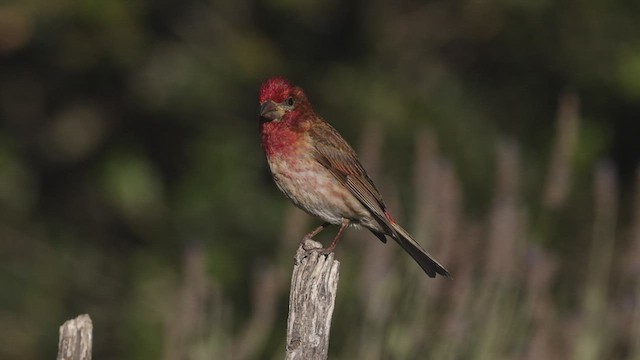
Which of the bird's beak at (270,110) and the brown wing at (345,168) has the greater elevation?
the bird's beak at (270,110)

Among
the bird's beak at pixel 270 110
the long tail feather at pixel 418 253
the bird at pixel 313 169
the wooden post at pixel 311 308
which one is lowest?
the wooden post at pixel 311 308

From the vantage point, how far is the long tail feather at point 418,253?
4.99 metres

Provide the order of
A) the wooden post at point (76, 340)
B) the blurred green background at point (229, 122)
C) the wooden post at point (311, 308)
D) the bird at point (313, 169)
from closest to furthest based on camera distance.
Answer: the wooden post at point (76, 340)
the wooden post at point (311, 308)
the bird at point (313, 169)
the blurred green background at point (229, 122)

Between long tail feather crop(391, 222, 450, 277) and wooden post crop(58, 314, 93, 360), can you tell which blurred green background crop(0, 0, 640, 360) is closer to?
long tail feather crop(391, 222, 450, 277)

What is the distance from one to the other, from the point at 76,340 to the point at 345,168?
103 inches

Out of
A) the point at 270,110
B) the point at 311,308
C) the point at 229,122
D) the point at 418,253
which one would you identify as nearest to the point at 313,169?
the point at 270,110

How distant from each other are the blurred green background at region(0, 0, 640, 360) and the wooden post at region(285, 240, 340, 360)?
3.06m

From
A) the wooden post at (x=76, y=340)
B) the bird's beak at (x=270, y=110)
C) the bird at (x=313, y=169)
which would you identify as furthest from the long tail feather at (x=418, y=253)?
the wooden post at (x=76, y=340)

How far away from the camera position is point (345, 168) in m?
5.52

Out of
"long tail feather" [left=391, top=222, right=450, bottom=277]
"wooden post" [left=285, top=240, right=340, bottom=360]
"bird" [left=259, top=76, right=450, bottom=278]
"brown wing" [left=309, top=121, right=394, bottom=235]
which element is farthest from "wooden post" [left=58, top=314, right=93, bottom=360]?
"brown wing" [left=309, top=121, right=394, bottom=235]

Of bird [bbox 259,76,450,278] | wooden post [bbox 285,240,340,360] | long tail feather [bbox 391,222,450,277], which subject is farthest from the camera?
bird [bbox 259,76,450,278]

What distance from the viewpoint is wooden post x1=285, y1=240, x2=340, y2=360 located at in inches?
140

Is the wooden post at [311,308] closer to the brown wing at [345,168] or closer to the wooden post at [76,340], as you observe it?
the wooden post at [76,340]

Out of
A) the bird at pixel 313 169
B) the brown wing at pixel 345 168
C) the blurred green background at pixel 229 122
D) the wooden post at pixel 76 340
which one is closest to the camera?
the wooden post at pixel 76 340
